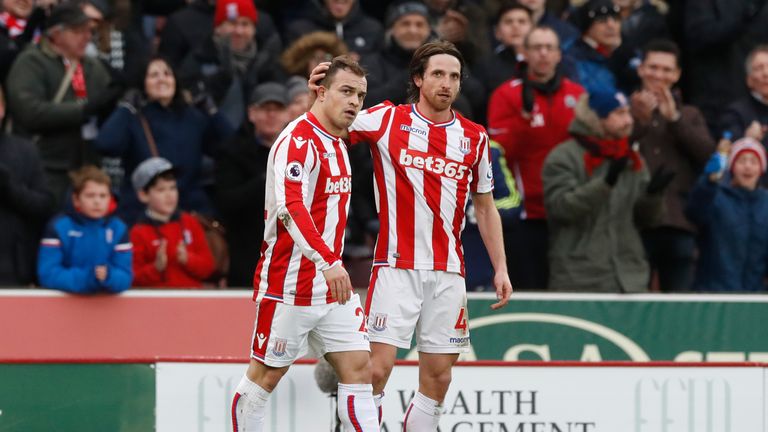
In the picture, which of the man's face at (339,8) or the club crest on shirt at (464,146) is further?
the man's face at (339,8)

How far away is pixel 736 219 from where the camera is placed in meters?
10.1

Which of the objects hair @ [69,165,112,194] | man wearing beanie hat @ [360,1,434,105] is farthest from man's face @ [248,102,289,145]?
hair @ [69,165,112,194]

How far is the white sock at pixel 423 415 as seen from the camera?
283 inches

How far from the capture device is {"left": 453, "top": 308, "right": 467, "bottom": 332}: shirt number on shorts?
7195 millimetres

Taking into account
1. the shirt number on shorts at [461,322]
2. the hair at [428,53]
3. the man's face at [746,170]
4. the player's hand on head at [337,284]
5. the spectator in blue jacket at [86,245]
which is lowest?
the shirt number on shorts at [461,322]

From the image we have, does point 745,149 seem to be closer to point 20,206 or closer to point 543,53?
point 543,53

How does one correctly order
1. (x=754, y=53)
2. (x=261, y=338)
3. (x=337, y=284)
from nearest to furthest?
(x=337, y=284), (x=261, y=338), (x=754, y=53)

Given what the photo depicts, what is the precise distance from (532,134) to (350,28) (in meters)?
2.02

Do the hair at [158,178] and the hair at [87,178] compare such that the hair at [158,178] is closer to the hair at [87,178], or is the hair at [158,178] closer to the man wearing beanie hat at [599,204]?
the hair at [87,178]

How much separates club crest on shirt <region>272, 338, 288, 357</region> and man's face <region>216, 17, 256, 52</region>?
4.53 metres

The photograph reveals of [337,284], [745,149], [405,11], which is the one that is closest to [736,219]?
[745,149]

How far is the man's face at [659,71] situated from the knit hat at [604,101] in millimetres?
882

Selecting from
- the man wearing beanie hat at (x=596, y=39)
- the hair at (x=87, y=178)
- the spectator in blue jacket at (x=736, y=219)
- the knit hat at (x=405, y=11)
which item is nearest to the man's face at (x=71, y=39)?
the hair at (x=87, y=178)

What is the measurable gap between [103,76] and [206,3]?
135 cm
